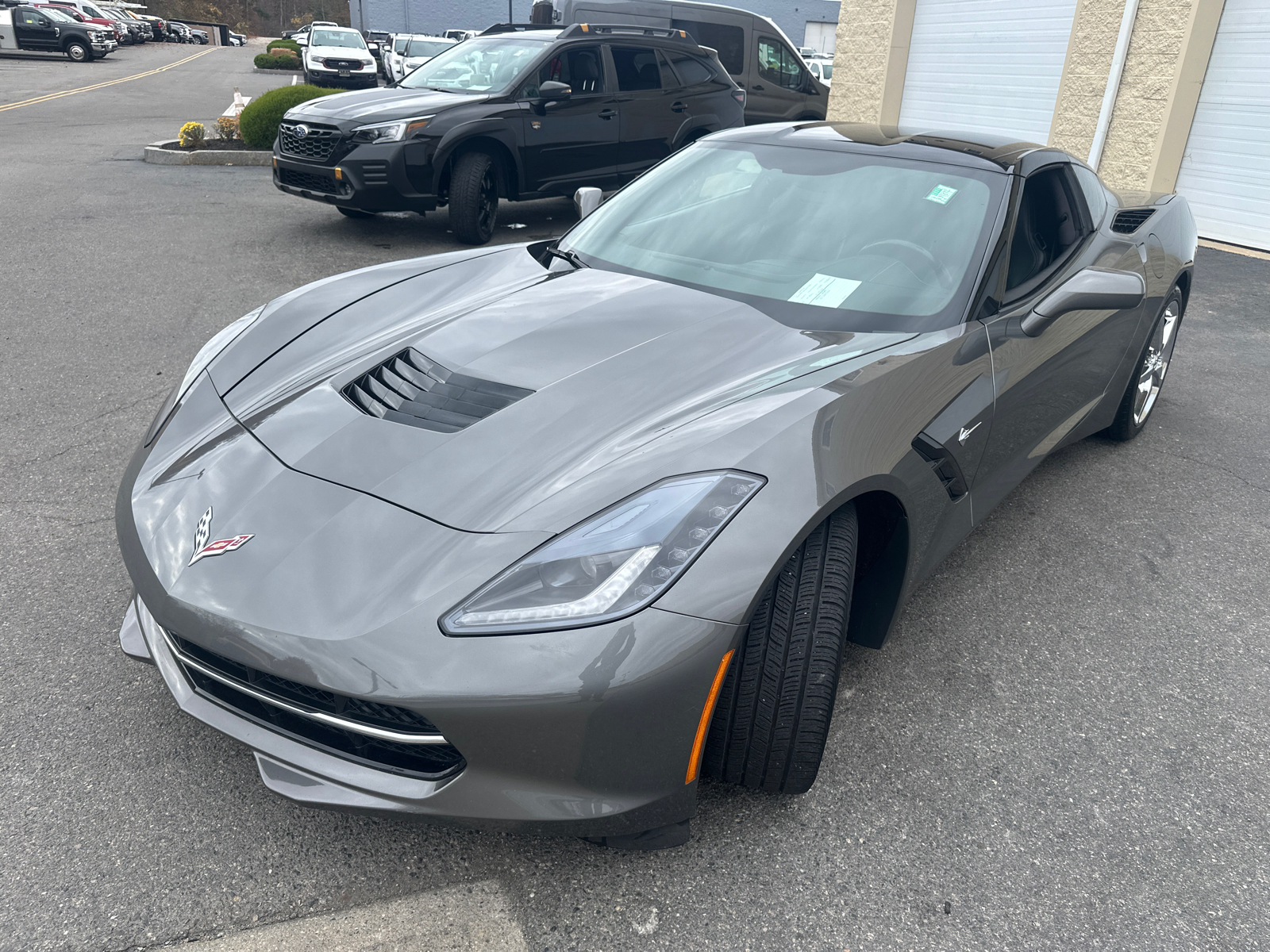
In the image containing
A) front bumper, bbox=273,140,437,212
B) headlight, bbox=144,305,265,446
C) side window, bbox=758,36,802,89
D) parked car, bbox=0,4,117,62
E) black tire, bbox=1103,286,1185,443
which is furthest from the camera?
parked car, bbox=0,4,117,62

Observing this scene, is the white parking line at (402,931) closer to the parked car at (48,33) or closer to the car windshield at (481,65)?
the car windshield at (481,65)

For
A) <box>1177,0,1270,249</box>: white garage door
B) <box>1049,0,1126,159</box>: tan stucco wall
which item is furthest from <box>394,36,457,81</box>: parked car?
<box>1177,0,1270,249</box>: white garage door

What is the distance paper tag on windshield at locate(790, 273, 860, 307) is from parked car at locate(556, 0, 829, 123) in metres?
11.0

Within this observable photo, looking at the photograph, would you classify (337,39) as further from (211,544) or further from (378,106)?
(211,544)

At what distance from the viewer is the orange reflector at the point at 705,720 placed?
5.45ft

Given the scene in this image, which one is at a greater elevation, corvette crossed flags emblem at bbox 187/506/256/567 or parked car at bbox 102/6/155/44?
corvette crossed flags emblem at bbox 187/506/256/567

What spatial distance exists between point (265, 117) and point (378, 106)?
15.3ft

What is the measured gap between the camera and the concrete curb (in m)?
10.5

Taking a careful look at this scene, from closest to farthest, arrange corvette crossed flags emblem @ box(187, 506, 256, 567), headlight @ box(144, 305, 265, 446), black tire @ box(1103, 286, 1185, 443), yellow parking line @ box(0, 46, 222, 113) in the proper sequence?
corvette crossed flags emblem @ box(187, 506, 256, 567), headlight @ box(144, 305, 265, 446), black tire @ box(1103, 286, 1185, 443), yellow parking line @ box(0, 46, 222, 113)

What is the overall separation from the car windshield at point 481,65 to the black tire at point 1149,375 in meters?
5.37

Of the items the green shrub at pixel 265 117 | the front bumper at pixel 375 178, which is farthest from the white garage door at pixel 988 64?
the green shrub at pixel 265 117

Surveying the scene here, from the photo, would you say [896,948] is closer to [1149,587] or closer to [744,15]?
[1149,587]

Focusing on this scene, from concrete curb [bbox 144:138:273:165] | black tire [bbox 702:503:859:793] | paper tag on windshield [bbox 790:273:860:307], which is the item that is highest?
paper tag on windshield [bbox 790:273:860:307]

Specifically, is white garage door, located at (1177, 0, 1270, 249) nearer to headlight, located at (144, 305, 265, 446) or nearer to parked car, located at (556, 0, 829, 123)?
parked car, located at (556, 0, 829, 123)
